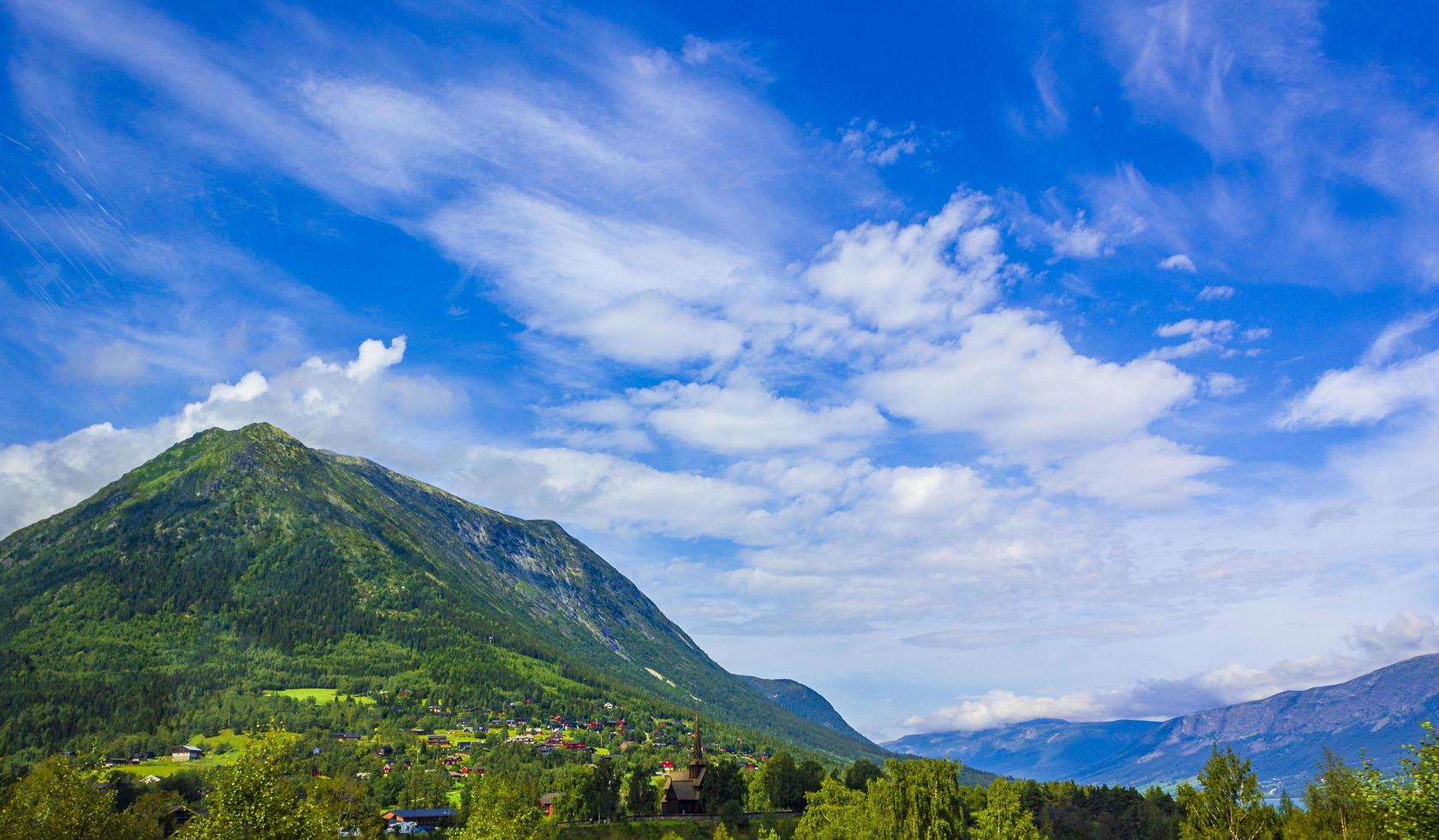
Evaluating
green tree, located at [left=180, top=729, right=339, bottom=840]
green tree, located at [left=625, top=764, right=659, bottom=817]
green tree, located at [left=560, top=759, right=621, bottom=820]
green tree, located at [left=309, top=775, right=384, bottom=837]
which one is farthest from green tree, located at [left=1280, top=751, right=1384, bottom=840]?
green tree, located at [left=560, top=759, right=621, bottom=820]

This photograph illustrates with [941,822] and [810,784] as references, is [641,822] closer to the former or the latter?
[810,784]

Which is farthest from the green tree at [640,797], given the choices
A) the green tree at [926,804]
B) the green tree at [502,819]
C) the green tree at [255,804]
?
the green tree at [255,804]

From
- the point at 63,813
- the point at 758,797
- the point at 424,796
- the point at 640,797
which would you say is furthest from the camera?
the point at 424,796

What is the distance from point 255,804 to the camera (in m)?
44.7

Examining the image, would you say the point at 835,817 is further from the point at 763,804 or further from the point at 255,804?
the point at 255,804

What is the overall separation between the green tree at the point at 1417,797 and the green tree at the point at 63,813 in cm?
8743

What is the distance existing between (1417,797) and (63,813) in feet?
293

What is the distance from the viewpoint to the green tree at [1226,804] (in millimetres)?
65562

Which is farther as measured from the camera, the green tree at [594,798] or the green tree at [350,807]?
the green tree at [594,798]

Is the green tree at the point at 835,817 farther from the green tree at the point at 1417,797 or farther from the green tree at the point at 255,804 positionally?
the green tree at the point at 255,804

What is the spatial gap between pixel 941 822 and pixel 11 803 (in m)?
80.3

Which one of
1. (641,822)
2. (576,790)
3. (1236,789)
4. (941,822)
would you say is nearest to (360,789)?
(576,790)

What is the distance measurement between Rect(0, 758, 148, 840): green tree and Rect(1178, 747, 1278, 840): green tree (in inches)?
3427

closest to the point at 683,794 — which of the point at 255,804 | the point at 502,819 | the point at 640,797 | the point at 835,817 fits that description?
the point at 640,797
